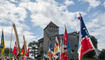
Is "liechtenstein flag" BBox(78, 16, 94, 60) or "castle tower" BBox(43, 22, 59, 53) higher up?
"castle tower" BBox(43, 22, 59, 53)

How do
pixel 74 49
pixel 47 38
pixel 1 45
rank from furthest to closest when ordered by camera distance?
pixel 47 38, pixel 74 49, pixel 1 45

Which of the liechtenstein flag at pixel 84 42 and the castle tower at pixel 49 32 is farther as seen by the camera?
the castle tower at pixel 49 32

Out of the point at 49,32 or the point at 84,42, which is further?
the point at 49,32

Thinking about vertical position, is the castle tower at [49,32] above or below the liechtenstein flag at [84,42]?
above

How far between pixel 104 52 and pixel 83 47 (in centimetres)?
7759

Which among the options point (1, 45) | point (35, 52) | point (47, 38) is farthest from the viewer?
point (35, 52)

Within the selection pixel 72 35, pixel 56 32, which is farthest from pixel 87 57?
pixel 56 32

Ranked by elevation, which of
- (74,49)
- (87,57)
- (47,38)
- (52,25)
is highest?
(52,25)

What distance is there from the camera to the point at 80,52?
33.4ft

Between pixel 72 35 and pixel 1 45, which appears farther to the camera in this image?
pixel 72 35

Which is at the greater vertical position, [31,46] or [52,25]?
[52,25]

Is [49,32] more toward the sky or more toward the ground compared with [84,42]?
more toward the sky

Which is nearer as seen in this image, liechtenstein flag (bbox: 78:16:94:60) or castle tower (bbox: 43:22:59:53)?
liechtenstein flag (bbox: 78:16:94:60)

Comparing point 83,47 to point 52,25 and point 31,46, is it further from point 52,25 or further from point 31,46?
point 31,46
